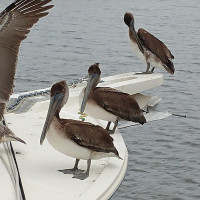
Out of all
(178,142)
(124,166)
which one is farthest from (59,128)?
(178,142)

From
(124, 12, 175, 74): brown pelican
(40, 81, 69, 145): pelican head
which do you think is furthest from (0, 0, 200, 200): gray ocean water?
(40, 81, 69, 145): pelican head

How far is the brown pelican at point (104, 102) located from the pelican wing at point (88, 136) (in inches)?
40.0

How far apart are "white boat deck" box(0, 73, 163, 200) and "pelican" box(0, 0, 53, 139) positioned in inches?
25.4

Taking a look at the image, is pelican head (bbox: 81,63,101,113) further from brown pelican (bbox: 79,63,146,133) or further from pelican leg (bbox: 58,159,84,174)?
pelican leg (bbox: 58,159,84,174)

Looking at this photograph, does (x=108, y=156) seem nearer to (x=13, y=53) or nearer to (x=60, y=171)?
(x=60, y=171)

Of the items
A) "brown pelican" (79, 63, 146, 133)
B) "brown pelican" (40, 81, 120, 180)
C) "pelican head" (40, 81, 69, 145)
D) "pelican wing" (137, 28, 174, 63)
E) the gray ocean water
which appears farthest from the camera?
"pelican wing" (137, 28, 174, 63)

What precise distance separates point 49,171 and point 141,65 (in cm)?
1245

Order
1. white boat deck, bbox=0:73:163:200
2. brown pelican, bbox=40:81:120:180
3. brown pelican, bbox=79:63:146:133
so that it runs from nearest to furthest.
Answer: white boat deck, bbox=0:73:163:200, brown pelican, bbox=40:81:120:180, brown pelican, bbox=79:63:146:133

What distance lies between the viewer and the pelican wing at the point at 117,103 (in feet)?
24.7

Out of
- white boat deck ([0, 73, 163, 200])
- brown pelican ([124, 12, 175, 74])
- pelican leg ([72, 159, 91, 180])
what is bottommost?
white boat deck ([0, 73, 163, 200])

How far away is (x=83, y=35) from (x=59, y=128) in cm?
1711

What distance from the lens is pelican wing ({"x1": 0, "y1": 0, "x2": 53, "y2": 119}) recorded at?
21.0 ft

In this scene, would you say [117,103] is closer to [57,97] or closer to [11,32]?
[57,97]

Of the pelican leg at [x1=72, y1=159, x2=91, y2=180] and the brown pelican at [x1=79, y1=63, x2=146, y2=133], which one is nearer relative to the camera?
the pelican leg at [x1=72, y1=159, x2=91, y2=180]
